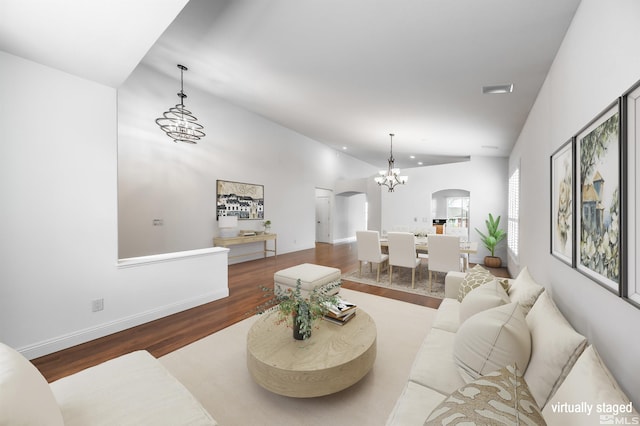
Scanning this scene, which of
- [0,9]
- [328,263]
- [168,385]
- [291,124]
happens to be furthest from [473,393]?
[291,124]

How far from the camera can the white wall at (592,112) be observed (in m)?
1.02

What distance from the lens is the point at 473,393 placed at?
2.71 ft

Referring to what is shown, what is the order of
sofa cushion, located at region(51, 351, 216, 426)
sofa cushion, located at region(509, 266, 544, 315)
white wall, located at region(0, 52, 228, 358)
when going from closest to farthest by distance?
sofa cushion, located at region(51, 351, 216, 426), sofa cushion, located at region(509, 266, 544, 315), white wall, located at region(0, 52, 228, 358)

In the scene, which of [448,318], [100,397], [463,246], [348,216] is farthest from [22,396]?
[348,216]

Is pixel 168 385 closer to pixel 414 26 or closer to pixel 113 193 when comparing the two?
pixel 113 193

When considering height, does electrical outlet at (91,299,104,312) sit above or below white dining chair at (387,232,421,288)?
below

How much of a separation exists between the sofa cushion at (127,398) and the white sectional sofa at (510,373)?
0.91 metres

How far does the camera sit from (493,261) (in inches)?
227

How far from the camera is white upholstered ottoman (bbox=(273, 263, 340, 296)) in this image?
10.4 ft

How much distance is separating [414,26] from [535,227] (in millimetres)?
2407

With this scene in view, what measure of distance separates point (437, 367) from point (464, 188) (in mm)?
6064

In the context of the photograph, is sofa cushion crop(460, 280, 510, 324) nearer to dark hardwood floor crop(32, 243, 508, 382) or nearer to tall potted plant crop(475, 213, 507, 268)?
dark hardwood floor crop(32, 243, 508, 382)

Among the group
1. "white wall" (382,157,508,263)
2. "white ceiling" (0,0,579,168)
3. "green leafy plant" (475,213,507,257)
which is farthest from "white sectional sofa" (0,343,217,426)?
"green leafy plant" (475,213,507,257)

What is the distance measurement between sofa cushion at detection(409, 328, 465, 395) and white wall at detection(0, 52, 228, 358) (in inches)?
112
